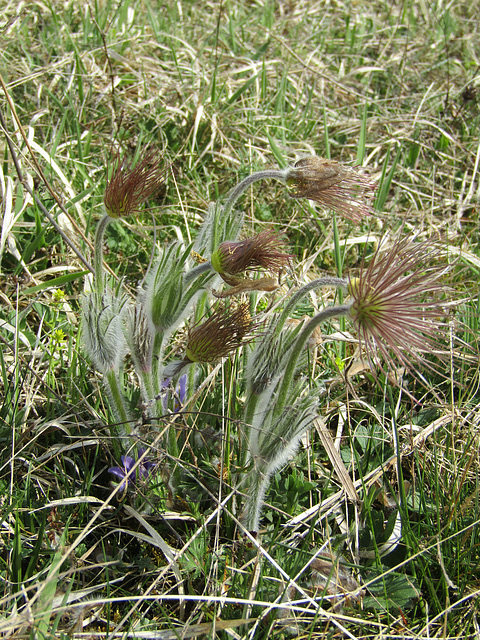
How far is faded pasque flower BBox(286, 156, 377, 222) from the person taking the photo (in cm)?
178

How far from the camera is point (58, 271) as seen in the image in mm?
2902

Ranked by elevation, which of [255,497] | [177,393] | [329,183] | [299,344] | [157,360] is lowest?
[255,497]

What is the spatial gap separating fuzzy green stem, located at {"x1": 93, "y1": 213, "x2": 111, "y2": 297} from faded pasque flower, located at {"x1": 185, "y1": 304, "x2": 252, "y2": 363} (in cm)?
33

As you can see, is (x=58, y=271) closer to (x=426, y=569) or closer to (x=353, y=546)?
(x=353, y=546)

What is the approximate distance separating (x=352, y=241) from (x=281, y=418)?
163cm

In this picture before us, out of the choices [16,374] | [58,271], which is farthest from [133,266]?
[16,374]

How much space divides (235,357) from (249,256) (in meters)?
0.67

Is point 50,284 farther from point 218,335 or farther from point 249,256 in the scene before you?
point 249,256

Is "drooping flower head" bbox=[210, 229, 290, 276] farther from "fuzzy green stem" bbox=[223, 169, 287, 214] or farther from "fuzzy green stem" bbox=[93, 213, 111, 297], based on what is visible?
"fuzzy green stem" bbox=[93, 213, 111, 297]

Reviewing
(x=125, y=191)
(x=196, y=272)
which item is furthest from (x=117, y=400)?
(x=125, y=191)

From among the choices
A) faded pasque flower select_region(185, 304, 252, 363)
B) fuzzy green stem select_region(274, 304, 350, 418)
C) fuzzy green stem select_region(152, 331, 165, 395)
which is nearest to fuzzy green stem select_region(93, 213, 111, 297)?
fuzzy green stem select_region(152, 331, 165, 395)

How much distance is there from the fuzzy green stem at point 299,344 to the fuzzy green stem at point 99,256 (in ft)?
2.11

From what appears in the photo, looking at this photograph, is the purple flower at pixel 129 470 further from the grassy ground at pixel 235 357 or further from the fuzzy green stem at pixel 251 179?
the fuzzy green stem at pixel 251 179

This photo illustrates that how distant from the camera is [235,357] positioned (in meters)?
2.27
